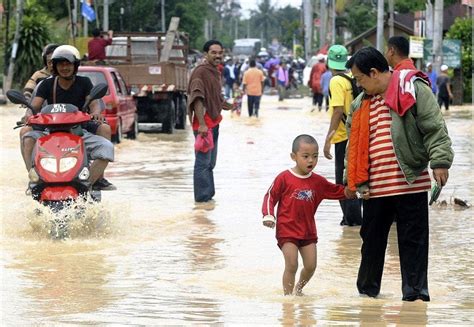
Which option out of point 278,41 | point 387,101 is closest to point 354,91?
point 387,101

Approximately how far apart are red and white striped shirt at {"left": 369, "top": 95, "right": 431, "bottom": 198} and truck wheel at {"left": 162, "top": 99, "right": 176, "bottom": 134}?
794 inches

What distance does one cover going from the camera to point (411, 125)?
850 cm

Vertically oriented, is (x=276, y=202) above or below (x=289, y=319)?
above

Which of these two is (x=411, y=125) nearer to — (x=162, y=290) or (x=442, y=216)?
(x=162, y=290)

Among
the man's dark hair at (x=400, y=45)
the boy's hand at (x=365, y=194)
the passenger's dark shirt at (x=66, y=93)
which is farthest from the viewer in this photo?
the passenger's dark shirt at (x=66, y=93)

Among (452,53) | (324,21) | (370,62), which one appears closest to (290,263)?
(370,62)

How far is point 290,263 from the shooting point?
8820 millimetres

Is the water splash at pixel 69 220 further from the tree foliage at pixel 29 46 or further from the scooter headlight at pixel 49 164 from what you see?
the tree foliage at pixel 29 46

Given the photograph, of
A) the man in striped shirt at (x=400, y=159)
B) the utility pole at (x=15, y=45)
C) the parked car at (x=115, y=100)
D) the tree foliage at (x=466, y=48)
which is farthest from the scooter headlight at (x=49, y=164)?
the tree foliage at (x=466, y=48)

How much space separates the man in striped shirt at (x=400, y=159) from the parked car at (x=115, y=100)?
559 inches

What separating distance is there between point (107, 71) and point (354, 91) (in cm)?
1207

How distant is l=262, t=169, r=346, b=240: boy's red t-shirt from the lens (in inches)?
349

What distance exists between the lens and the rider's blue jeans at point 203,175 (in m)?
15.0

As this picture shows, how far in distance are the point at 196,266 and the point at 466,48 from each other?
128 feet
